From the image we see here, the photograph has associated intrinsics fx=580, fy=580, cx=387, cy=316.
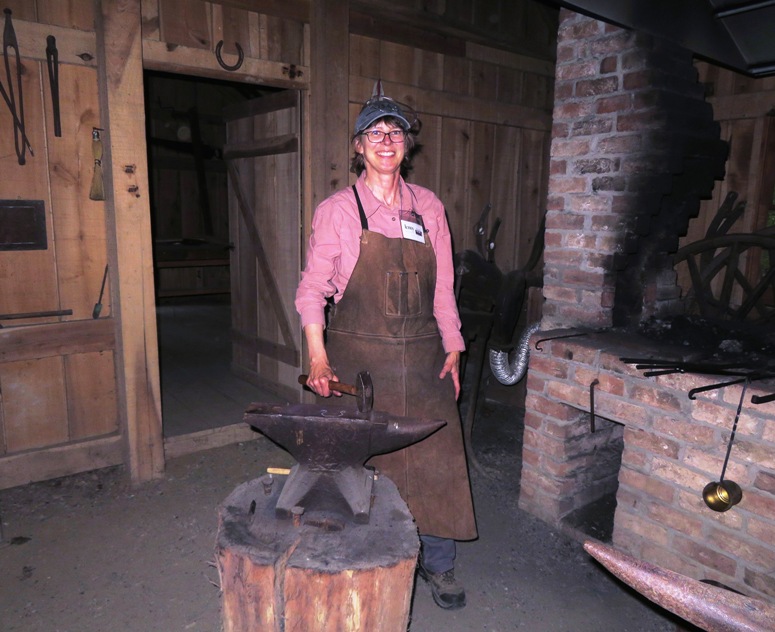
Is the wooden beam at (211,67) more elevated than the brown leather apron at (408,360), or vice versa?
the wooden beam at (211,67)

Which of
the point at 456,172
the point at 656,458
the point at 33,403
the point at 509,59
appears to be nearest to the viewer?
the point at 656,458

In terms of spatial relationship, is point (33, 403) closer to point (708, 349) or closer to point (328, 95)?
point (328, 95)

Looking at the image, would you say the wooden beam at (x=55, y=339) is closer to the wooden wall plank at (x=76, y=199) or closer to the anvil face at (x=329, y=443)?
the wooden wall plank at (x=76, y=199)

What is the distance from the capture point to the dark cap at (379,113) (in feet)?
6.96

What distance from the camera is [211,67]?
3.34m

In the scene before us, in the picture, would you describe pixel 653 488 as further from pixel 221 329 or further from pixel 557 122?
pixel 221 329

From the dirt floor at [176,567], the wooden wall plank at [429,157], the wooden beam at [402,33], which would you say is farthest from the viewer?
the wooden wall plank at [429,157]

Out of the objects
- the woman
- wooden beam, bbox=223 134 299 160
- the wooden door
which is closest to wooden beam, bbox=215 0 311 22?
the wooden door

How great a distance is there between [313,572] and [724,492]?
163 cm

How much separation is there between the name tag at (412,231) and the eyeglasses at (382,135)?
0.31m

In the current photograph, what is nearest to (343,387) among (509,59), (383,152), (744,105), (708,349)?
(383,152)

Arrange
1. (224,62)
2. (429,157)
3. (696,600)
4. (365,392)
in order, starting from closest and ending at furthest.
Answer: (696,600), (365,392), (224,62), (429,157)

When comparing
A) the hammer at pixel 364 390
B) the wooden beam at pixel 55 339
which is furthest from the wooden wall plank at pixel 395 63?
the hammer at pixel 364 390

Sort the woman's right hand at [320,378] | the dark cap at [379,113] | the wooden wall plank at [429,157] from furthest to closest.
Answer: the wooden wall plank at [429,157]
the dark cap at [379,113]
the woman's right hand at [320,378]
